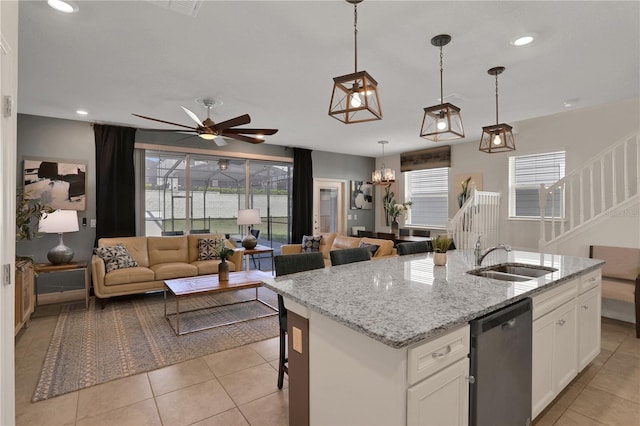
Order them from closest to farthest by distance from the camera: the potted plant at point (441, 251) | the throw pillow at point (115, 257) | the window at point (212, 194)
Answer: the potted plant at point (441, 251) < the throw pillow at point (115, 257) < the window at point (212, 194)

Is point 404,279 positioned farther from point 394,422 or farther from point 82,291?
point 82,291

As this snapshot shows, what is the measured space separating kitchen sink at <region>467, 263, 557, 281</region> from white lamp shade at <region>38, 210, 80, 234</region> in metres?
4.85

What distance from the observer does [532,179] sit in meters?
5.77

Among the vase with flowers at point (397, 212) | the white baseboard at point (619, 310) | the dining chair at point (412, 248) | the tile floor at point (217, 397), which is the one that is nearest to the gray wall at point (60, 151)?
the tile floor at point (217, 397)

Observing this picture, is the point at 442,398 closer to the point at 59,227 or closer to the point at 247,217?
the point at 59,227

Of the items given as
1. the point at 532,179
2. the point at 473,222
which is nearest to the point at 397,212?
the point at 473,222

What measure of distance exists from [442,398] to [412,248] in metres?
2.16

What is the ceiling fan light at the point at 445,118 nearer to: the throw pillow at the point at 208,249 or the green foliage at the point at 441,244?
the green foliage at the point at 441,244

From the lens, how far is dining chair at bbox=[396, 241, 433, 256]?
3.37 meters

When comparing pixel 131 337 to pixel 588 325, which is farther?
pixel 131 337

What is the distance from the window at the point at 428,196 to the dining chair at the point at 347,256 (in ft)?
14.9

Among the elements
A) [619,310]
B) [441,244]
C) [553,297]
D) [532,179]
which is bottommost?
[619,310]

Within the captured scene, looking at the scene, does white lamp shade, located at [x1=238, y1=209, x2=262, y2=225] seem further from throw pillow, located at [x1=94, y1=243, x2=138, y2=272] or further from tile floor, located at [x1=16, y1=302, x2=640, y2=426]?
tile floor, located at [x1=16, y1=302, x2=640, y2=426]

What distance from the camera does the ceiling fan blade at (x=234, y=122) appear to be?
11.3 feet
